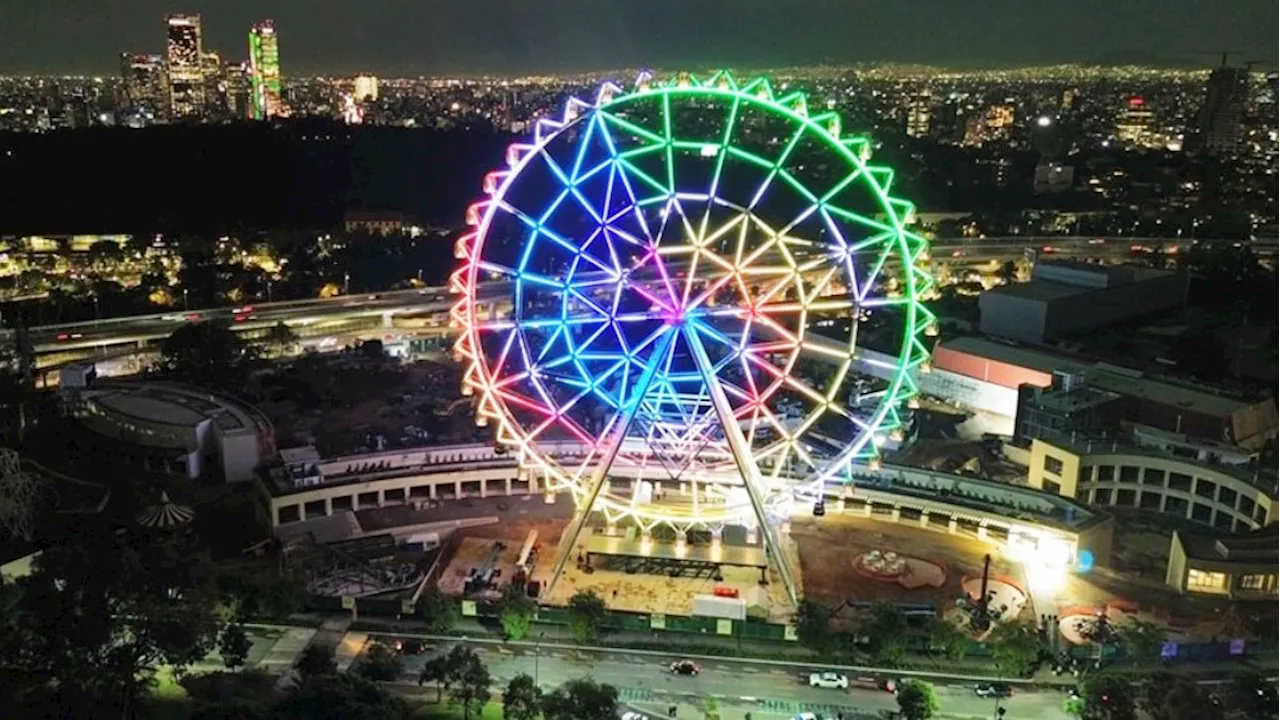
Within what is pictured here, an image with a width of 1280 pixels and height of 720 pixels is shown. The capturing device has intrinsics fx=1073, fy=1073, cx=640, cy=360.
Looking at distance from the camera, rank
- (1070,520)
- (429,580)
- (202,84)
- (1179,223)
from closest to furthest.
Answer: (429,580), (1070,520), (1179,223), (202,84)

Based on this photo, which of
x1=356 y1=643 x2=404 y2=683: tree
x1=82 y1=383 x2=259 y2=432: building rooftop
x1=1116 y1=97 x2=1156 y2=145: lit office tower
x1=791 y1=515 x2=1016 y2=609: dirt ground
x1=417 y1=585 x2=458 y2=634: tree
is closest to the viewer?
x1=356 y1=643 x2=404 y2=683: tree

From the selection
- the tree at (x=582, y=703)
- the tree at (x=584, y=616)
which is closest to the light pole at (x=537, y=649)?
the tree at (x=584, y=616)

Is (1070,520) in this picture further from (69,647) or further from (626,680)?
(69,647)

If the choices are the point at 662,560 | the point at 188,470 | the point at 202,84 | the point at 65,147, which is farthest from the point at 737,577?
the point at 202,84

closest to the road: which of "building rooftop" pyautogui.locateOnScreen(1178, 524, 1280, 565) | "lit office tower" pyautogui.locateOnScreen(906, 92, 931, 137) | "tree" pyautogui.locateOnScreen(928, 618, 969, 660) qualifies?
"tree" pyautogui.locateOnScreen(928, 618, 969, 660)

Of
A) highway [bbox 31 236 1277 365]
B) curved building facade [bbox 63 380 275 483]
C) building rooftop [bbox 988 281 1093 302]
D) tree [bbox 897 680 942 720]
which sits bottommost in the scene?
tree [bbox 897 680 942 720]

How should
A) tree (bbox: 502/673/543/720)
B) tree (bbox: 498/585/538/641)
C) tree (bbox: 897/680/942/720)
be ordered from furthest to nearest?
tree (bbox: 498/585/538/641)
tree (bbox: 897/680/942/720)
tree (bbox: 502/673/543/720)

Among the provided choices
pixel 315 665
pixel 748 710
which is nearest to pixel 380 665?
pixel 315 665

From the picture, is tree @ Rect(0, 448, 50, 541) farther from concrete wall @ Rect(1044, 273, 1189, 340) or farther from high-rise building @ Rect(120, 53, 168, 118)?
high-rise building @ Rect(120, 53, 168, 118)
